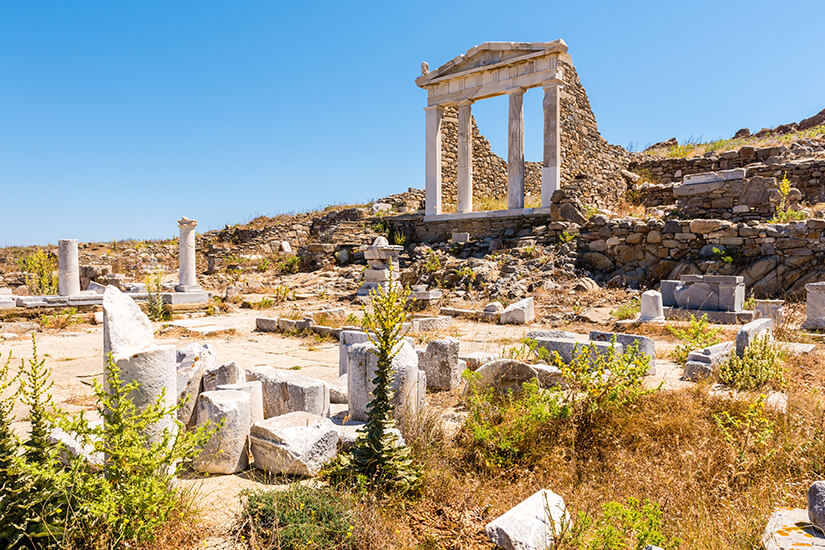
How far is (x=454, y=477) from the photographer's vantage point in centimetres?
358

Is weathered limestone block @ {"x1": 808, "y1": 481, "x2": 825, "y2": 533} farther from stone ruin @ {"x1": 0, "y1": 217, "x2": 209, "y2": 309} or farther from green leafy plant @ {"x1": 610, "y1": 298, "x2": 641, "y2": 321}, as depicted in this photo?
stone ruin @ {"x1": 0, "y1": 217, "x2": 209, "y2": 309}

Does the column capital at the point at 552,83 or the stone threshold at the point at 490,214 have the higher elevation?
the column capital at the point at 552,83

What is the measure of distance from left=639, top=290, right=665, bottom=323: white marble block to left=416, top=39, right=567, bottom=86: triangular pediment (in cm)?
1034

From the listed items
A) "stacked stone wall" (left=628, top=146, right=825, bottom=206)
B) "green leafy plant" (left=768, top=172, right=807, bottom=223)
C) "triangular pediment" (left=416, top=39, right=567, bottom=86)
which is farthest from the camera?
"triangular pediment" (left=416, top=39, right=567, bottom=86)

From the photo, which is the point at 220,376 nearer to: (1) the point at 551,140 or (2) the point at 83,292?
(2) the point at 83,292

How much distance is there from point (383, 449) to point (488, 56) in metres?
17.3

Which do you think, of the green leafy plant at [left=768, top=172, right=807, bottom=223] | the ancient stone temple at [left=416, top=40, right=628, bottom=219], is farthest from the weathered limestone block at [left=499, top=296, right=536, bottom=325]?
the ancient stone temple at [left=416, top=40, right=628, bottom=219]

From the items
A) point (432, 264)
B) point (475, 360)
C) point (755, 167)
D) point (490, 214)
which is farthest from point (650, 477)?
point (755, 167)

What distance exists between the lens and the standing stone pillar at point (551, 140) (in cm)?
1703

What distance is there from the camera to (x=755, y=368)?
5.17 m

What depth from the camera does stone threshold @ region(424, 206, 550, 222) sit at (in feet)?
55.6

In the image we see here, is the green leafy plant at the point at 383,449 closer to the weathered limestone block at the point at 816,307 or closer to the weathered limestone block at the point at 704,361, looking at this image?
the weathered limestone block at the point at 704,361

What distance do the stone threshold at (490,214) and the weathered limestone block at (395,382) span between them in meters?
13.4

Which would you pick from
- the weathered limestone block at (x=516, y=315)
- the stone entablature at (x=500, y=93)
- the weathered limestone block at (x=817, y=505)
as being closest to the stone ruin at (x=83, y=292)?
the weathered limestone block at (x=516, y=315)
